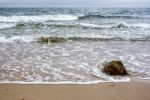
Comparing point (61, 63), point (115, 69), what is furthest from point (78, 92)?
point (61, 63)

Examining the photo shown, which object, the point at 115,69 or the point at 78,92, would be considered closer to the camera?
the point at 78,92

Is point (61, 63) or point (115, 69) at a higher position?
point (115, 69)

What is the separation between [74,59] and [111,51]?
1.92 metres

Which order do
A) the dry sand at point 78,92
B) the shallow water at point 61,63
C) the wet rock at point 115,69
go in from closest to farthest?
1. the dry sand at point 78,92
2. the shallow water at point 61,63
3. the wet rock at point 115,69

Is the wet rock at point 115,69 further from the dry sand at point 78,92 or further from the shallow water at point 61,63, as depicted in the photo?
the dry sand at point 78,92

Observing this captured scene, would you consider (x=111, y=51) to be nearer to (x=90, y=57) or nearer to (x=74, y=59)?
(x=90, y=57)

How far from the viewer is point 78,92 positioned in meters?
4.25

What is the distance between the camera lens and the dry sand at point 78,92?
13.1 feet

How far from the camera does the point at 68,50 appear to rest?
27.2ft

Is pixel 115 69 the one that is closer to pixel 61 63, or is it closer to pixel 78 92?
pixel 78 92

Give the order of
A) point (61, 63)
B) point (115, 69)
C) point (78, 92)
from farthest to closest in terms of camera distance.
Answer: point (61, 63) < point (115, 69) < point (78, 92)

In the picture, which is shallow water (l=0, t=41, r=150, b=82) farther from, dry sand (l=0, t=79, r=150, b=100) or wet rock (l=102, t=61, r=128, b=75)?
dry sand (l=0, t=79, r=150, b=100)

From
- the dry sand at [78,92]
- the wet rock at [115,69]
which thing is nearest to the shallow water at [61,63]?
the wet rock at [115,69]

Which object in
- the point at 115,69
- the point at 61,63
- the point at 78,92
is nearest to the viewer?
the point at 78,92
